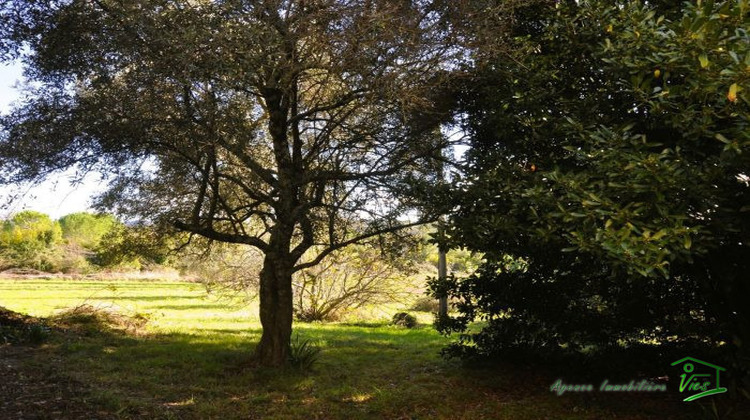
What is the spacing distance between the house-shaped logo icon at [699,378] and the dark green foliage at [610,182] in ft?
1.02

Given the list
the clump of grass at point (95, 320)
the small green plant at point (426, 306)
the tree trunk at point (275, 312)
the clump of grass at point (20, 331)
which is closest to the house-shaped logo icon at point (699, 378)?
the tree trunk at point (275, 312)

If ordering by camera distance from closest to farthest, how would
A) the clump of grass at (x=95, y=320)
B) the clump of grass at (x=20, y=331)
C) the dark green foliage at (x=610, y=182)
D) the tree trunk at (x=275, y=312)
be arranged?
the dark green foliage at (x=610, y=182) < the tree trunk at (x=275, y=312) < the clump of grass at (x=20, y=331) < the clump of grass at (x=95, y=320)

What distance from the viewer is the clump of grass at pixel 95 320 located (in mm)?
11133

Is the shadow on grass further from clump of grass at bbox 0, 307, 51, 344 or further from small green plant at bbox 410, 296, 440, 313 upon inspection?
small green plant at bbox 410, 296, 440, 313

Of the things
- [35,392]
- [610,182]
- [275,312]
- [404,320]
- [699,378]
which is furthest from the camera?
[404,320]

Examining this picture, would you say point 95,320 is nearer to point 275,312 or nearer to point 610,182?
point 275,312

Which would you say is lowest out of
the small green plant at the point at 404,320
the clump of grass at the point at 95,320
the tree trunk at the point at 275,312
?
the small green plant at the point at 404,320

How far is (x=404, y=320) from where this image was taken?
16.8 meters

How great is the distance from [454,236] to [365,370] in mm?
3828

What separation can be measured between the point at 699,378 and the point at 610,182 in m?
3.51

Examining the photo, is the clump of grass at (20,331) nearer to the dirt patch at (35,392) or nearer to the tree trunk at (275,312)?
the dirt patch at (35,392)

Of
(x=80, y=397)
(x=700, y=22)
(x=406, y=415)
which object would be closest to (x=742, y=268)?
(x=700, y=22)

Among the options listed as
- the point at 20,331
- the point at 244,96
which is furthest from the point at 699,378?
the point at 20,331

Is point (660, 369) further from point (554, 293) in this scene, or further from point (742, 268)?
point (742, 268)
